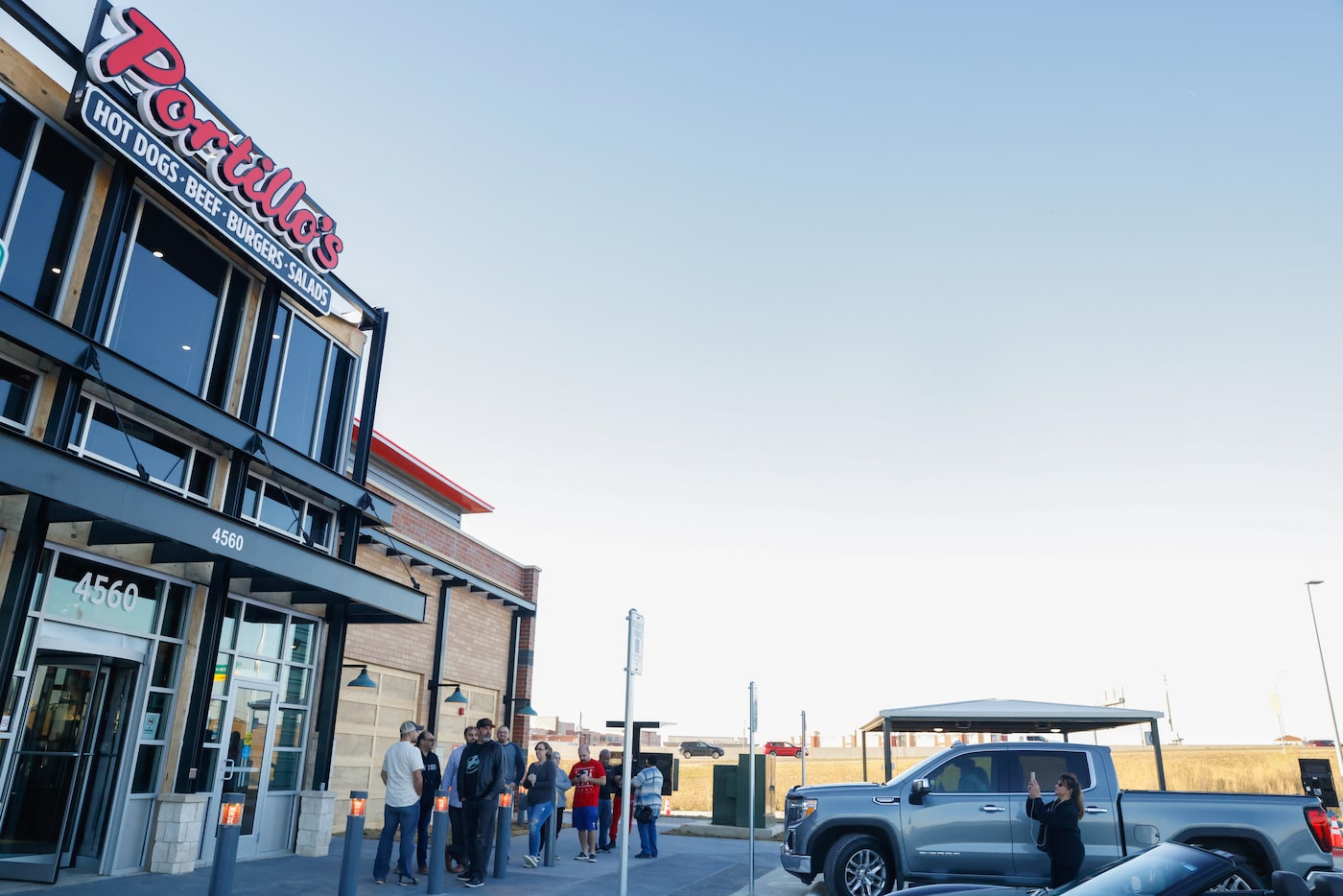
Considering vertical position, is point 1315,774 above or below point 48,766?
above

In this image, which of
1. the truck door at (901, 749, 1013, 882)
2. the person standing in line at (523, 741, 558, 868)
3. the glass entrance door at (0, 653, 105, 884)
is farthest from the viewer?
the person standing in line at (523, 741, 558, 868)

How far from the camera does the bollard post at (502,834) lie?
11.9 meters

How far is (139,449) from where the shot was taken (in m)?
11.8

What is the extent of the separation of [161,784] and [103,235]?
6699 millimetres

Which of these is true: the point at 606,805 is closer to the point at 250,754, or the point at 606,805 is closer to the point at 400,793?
the point at 400,793

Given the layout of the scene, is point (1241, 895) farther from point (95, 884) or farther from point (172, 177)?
point (172, 177)

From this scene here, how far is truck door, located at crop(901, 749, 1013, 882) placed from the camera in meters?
10.4

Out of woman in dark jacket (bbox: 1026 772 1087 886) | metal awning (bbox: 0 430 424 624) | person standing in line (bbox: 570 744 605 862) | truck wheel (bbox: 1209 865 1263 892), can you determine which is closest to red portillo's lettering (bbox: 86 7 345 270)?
metal awning (bbox: 0 430 424 624)

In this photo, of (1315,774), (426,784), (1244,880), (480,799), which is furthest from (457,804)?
(1315,774)

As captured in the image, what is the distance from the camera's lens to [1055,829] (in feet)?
31.0

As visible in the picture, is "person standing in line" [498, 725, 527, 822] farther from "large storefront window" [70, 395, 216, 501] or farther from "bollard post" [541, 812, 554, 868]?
"large storefront window" [70, 395, 216, 501]

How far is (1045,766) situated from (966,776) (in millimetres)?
900

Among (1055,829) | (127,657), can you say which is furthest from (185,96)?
(1055,829)

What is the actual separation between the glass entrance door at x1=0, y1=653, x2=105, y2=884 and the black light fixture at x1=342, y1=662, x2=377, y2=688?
18.8 ft
